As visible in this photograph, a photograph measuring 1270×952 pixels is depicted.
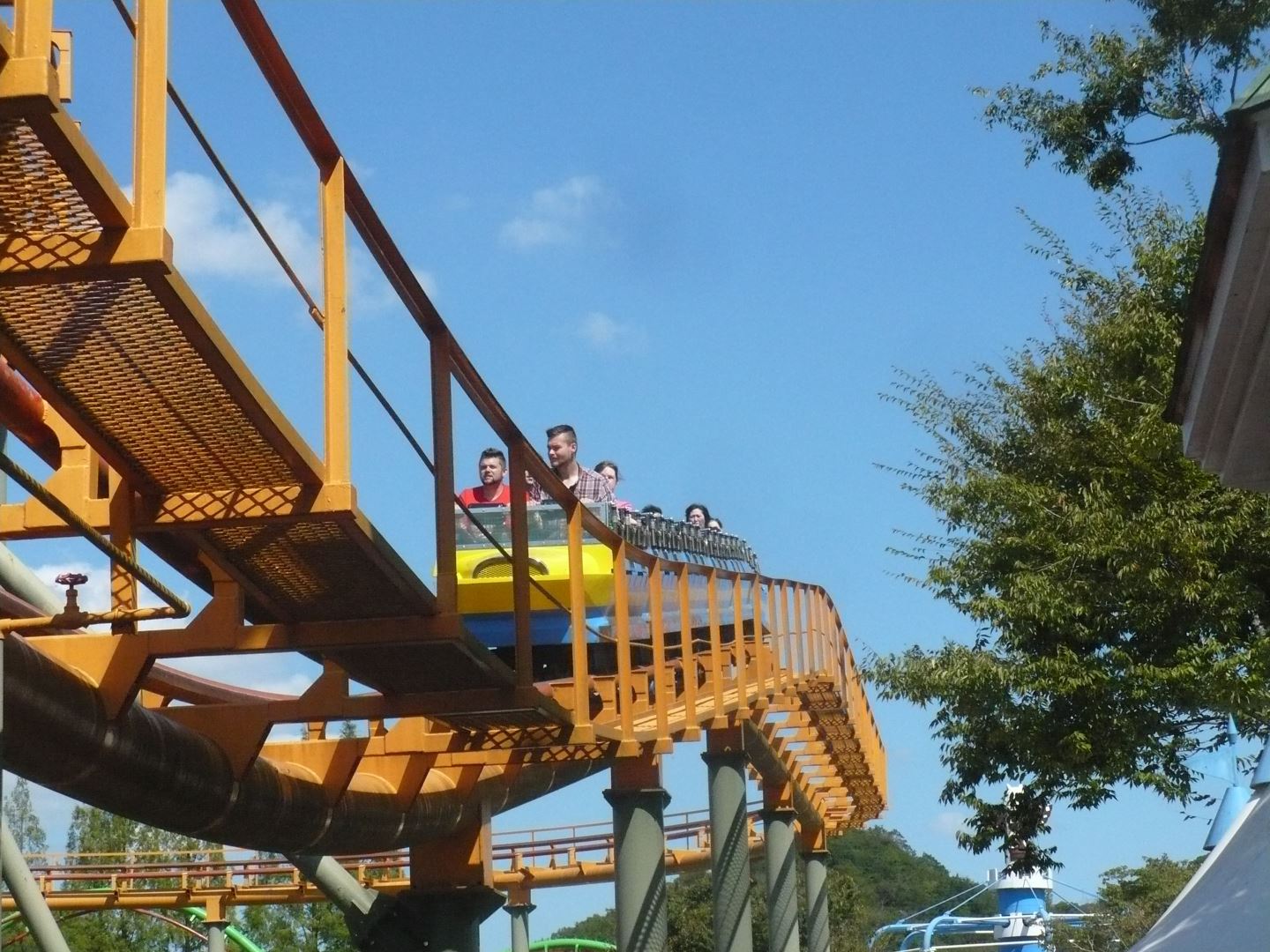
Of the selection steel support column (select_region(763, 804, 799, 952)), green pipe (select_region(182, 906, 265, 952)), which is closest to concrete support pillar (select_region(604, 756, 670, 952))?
steel support column (select_region(763, 804, 799, 952))

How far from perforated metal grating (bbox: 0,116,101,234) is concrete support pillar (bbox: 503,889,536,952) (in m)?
27.8

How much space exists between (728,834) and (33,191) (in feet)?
38.0

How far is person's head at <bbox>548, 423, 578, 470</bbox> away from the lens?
16.0 m

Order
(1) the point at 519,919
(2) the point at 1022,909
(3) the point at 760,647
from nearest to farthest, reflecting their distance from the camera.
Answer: (3) the point at 760,647 → (1) the point at 519,919 → (2) the point at 1022,909

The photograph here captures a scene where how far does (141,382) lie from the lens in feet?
18.9

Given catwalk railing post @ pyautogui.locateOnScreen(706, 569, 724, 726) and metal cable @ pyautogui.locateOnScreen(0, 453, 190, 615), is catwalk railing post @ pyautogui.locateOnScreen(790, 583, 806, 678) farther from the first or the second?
metal cable @ pyautogui.locateOnScreen(0, 453, 190, 615)

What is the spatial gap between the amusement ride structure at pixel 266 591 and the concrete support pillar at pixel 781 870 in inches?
194

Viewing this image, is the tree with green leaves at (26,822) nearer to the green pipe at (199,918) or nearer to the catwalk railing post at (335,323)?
the green pipe at (199,918)

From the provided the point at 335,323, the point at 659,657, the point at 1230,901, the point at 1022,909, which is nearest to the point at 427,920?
the point at 659,657

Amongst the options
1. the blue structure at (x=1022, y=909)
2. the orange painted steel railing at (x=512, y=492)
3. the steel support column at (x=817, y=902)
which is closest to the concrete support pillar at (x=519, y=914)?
the steel support column at (x=817, y=902)

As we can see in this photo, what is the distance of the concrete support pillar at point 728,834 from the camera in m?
15.5

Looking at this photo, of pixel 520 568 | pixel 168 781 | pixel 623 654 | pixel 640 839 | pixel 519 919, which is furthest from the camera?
pixel 519 919

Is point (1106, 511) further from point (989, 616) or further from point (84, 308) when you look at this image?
point (84, 308)

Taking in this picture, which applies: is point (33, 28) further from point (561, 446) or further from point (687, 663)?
point (561, 446)
